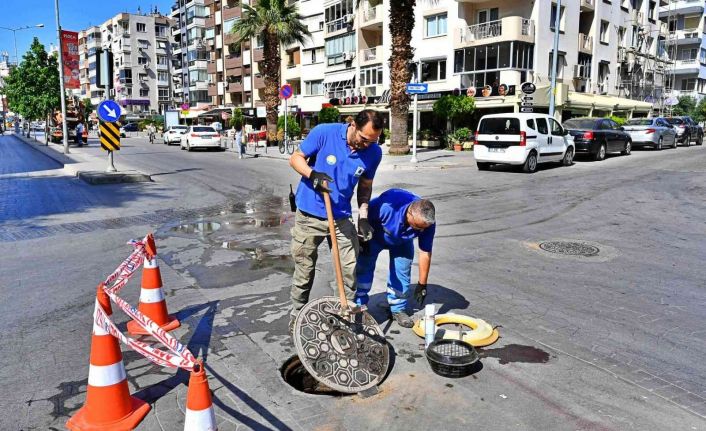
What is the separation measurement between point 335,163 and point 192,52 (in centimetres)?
8403

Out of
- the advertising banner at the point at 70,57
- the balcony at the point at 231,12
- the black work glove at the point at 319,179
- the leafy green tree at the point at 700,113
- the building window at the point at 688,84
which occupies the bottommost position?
the black work glove at the point at 319,179

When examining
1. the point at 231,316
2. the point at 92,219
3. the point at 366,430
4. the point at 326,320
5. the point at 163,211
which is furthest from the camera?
the point at 163,211

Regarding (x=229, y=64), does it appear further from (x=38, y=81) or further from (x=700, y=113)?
(x=700, y=113)

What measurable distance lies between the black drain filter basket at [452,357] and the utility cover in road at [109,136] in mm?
13689

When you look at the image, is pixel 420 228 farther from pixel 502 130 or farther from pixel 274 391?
pixel 502 130

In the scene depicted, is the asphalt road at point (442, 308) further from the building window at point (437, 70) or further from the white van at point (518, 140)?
the building window at point (437, 70)

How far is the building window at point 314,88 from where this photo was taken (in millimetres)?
49194

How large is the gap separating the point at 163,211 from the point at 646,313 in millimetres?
8668

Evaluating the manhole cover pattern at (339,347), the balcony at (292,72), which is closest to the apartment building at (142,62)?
the balcony at (292,72)

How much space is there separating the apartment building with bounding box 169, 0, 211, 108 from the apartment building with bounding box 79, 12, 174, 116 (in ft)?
31.0

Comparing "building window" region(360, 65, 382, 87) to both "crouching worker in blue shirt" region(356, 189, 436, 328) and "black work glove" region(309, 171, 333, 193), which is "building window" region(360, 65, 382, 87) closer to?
"crouching worker in blue shirt" region(356, 189, 436, 328)

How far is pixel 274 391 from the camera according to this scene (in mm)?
3469

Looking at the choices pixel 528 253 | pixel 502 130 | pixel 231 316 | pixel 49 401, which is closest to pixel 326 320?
pixel 231 316

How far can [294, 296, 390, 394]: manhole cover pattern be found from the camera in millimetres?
3536
